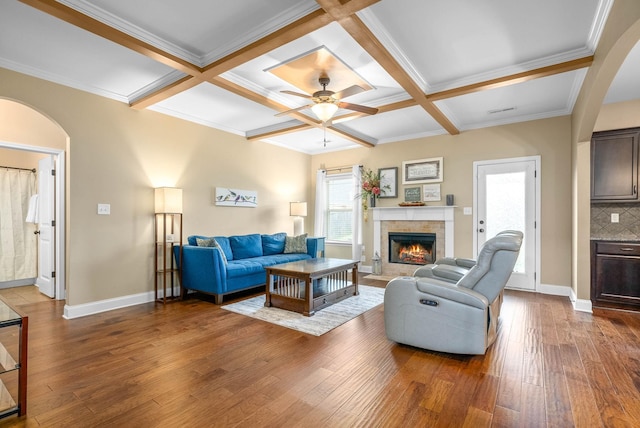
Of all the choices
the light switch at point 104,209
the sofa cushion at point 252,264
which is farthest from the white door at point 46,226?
Result: the sofa cushion at point 252,264

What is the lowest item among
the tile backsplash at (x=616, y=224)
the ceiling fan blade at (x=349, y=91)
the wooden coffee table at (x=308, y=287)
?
the wooden coffee table at (x=308, y=287)

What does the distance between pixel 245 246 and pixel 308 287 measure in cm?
200

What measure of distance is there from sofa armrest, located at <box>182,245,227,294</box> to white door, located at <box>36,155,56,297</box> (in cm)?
202

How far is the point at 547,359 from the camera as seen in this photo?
2.64m

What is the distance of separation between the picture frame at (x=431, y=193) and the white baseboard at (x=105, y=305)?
4861 mm

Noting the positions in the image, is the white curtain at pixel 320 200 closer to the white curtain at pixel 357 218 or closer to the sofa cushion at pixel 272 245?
the white curtain at pixel 357 218

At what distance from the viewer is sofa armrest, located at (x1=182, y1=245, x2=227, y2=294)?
4.27m

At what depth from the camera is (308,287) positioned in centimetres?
377

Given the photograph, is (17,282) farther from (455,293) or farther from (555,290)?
(555,290)

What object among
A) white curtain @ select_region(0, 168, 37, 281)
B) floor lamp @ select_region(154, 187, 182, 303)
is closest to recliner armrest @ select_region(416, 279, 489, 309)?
floor lamp @ select_region(154, 187, 182, 303)

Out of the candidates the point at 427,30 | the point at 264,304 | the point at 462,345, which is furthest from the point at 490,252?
the point at 264,304

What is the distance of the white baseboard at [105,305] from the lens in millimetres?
3773

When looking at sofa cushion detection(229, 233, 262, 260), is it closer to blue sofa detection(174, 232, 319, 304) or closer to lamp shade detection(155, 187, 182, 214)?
blue sofa detection(174, 232, 319, 304)

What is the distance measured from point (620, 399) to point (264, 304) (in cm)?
342
